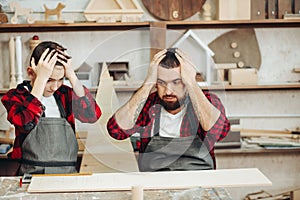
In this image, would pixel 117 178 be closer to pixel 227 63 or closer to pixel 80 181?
pixel 80 181

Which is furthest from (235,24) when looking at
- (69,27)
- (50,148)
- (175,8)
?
(50,148)

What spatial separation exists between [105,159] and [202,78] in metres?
0.50

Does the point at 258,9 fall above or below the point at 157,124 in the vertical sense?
above

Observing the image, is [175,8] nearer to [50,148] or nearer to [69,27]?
[69,27]

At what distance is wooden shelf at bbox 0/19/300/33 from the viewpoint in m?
2.96

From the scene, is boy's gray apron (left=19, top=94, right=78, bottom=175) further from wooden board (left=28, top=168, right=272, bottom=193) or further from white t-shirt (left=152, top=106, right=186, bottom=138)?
white t-shirt (left=152, top=106, right=186, bottom=138)

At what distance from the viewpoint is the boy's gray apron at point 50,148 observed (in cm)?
203

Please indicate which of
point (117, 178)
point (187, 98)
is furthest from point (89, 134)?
point (187, 98)

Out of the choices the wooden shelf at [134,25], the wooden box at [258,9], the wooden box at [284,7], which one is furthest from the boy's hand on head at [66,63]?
the wooden box at [284,7]

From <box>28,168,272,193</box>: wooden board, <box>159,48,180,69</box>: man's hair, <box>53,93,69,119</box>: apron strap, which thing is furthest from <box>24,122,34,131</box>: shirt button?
<box>159,48,180,69</box>: man's hair

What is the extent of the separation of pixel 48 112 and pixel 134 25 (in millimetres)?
1093

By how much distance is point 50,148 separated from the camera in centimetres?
206

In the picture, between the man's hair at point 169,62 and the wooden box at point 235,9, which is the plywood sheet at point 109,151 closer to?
the man's hair at point 169,62

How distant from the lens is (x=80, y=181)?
1.78 m
